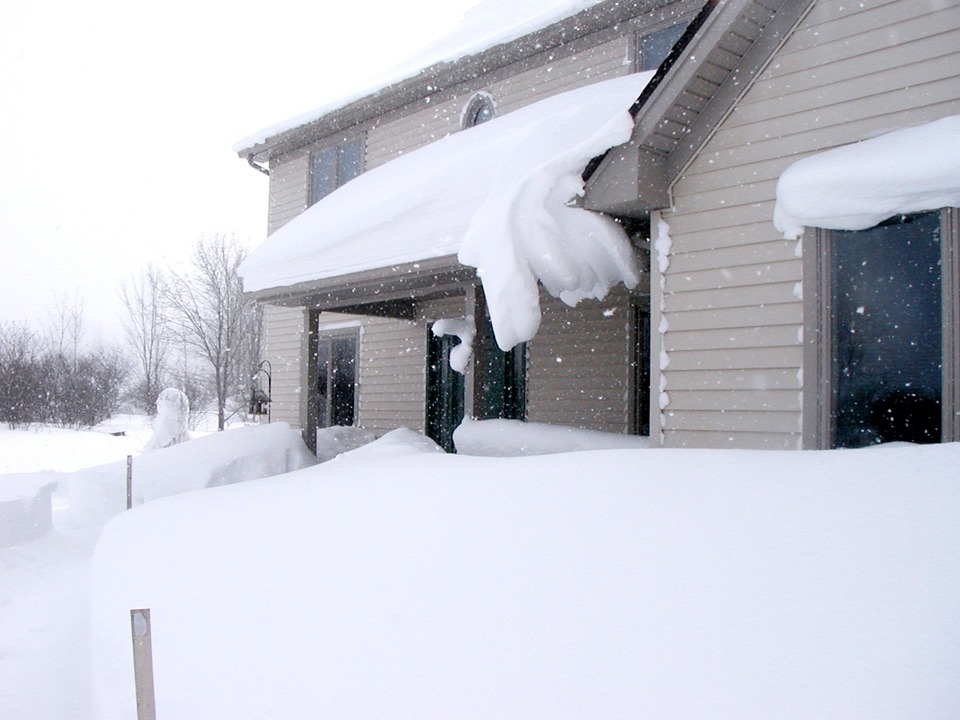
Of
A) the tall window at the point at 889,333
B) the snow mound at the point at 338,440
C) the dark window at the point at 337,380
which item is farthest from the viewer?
the dark window at the point at 337,380

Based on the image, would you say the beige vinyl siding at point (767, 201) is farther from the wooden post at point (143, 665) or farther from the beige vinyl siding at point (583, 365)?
the wooden post at point (143, 665)

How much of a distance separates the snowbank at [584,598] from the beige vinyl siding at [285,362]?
30.2 ft

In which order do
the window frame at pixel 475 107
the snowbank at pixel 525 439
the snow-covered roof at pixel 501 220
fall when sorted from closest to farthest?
the snow-covered roof at pixel 501 220
the snowbank at pixel 525 439
the window frame at pixel 475 107

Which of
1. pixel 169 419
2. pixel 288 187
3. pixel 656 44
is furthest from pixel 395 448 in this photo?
pixel 169 419

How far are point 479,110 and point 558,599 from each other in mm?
9558

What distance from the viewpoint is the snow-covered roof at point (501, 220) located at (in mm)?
5871

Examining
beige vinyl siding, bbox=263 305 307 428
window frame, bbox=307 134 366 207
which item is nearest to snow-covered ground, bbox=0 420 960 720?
beige vinyl siding, bbox=263 305 307 428

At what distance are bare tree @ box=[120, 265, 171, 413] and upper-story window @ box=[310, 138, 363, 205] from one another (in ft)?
85.9

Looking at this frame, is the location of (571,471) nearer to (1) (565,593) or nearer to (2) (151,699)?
(1) (565,593)

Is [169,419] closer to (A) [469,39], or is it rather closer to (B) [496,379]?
(B) [496,379]

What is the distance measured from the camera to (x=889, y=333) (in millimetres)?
4824

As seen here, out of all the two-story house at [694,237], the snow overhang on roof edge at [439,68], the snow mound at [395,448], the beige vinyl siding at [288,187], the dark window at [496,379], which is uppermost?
the snow overhang on roof edge at [439,68]

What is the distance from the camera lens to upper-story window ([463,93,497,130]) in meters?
11.0

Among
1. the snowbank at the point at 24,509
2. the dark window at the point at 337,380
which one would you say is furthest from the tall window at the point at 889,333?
the dark window at the point at 337,380
